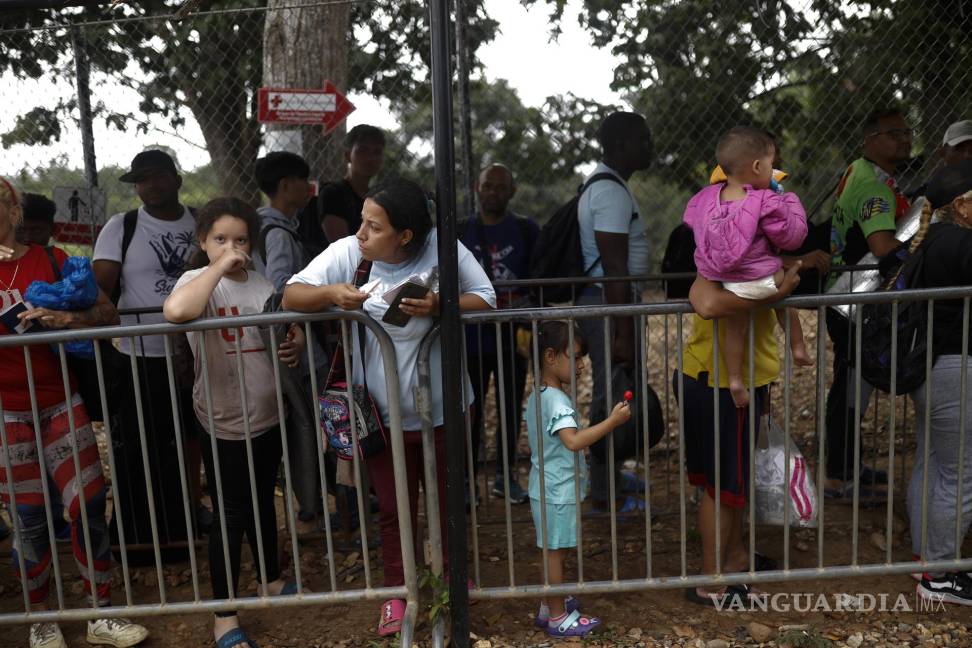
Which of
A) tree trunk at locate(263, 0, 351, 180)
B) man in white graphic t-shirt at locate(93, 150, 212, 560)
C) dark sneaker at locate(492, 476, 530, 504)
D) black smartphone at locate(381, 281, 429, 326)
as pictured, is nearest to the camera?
black smartphone at locate(381, 281, 429, 326)

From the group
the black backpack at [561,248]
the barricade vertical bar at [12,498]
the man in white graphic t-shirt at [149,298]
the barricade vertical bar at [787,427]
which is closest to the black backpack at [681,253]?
the black backpack at [561,248]

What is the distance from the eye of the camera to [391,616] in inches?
134

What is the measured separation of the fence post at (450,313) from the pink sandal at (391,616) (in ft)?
0.71

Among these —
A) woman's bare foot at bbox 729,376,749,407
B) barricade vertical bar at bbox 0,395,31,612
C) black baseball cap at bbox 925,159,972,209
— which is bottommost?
barricade vertical bar at bbox 0,395,31,612

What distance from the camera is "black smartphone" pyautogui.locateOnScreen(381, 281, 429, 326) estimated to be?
9.97ft

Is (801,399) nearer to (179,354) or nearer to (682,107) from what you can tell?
(682,107)

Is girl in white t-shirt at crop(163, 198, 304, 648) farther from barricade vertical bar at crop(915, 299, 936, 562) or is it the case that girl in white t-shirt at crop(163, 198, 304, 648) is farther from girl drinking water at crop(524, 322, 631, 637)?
barricade vertical bar at crop(915, 299, 936, 562)

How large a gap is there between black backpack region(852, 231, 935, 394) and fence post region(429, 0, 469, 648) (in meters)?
1.65

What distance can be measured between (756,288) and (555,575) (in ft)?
4.35

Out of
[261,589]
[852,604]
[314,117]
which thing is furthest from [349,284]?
[314,117]

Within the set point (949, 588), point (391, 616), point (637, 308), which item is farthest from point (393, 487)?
point (949, 588)

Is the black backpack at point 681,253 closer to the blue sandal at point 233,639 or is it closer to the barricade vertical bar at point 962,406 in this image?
the barricade vertical bar at point 962,406

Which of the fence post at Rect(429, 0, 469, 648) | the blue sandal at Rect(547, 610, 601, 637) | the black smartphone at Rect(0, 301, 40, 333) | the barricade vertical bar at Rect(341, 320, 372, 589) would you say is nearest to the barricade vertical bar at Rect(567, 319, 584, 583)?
the blue sandal at Rect(547, 610, 601, 637)

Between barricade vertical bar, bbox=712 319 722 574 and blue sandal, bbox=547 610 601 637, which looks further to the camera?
blue sandal, bbox=547 610 601 637
